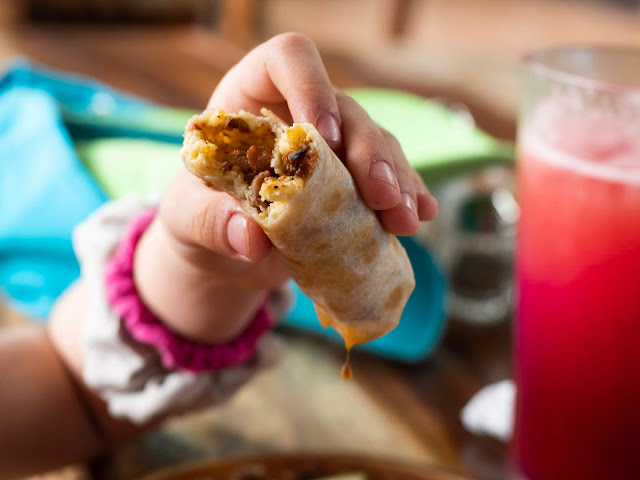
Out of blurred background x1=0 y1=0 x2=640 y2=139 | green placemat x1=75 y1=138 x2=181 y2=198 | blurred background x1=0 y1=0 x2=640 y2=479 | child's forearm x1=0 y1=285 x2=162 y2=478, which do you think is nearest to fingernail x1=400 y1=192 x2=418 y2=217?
blurred background x1=0 y1=0 x2=640 y2=479

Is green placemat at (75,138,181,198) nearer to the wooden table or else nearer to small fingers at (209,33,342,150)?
the wooden table

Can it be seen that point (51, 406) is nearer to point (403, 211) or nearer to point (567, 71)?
point (403, 211)

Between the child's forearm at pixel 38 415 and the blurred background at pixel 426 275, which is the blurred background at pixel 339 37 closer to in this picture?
the blurred background at pixel 426 275

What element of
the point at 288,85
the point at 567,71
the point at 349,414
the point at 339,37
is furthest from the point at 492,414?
the point at 339,37

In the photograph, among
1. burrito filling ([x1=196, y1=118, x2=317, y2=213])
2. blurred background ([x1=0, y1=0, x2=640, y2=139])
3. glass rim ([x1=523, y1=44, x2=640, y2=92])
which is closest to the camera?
burrito filling ([x1=196, y1=118, x2=317, y2=213])

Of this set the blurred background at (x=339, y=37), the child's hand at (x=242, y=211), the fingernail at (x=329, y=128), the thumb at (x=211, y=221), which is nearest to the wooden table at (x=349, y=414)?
the child's hand at (x=242, y=211)
